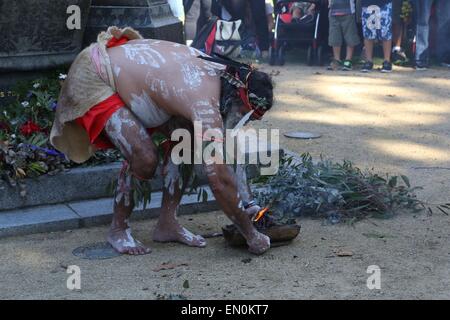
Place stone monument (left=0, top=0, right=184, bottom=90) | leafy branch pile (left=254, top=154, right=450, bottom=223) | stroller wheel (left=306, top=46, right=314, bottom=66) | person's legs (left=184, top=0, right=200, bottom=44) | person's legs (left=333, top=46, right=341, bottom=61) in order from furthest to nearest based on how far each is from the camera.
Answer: person's legs (left=184, top=0, right=200, bottom=44)
stroller wheel (left=306, top=46, right=314, bottom=66)
person's legs (left=333, top=46, right=341, bottom=61)
stone monument (left=0, top=0, right=184, bottom=90)
leafy branch pile (left=254, top=154, right=450, bottom=223)

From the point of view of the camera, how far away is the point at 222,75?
13.6ft

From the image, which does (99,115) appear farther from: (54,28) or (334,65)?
(334,65)

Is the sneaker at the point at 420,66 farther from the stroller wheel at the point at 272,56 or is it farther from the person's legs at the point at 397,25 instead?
the stroller wheel at the point at 272,56

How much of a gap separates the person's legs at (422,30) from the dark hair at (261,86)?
7.20 m

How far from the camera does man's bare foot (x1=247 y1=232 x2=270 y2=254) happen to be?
4293mm

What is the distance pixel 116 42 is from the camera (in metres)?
4.44

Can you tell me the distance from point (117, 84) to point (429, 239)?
1998 mm

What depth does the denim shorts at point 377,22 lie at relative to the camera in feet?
35.4

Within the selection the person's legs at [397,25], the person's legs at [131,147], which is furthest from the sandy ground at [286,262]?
the person's legs at [397,25]

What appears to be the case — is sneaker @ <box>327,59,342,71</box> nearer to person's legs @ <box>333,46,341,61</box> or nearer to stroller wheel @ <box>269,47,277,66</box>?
person's legs @ <box>333,46,341,61</box>

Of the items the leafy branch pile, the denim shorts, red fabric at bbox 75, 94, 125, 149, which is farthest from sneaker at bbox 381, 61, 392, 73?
red fabric at bbox 75, 94, 125, 149

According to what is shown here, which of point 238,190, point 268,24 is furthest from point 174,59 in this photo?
point 268,24

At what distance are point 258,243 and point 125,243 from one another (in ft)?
2.47
